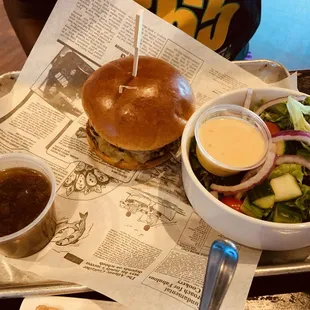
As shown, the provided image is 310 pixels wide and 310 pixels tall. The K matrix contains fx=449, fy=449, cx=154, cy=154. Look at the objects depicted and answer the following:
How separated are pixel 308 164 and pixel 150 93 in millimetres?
421

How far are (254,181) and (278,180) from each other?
55mm

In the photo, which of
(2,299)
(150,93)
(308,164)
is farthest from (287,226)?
(2,299)

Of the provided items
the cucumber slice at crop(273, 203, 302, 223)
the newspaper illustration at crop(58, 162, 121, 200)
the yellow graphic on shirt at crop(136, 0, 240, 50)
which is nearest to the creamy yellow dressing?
the cucumber slice at crop(273, 203, 302, 223)

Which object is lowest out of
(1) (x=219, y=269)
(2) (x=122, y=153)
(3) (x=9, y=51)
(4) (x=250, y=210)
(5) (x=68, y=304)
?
(3) (x=9, y=51)

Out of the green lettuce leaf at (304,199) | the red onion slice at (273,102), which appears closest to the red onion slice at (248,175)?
the green lettuce leaf at (304,199)

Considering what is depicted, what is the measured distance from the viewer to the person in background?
1.48m

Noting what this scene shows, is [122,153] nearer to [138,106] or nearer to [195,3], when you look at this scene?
[138,106]

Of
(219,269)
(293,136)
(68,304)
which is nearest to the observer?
(219,269)

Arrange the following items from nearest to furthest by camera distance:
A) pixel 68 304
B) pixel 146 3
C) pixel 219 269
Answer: pixel 219 269, pixel 68 304, pixel 146 3

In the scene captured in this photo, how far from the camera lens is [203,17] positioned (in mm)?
1522

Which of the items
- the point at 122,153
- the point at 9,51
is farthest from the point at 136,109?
the point at 9,51

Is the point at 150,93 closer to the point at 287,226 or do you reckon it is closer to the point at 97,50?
the point at 97,50

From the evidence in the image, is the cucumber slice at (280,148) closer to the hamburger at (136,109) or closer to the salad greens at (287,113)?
the salad greens at (287,113)

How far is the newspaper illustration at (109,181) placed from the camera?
976mm
